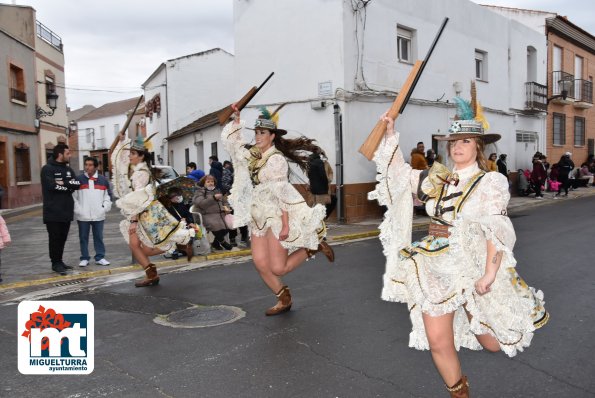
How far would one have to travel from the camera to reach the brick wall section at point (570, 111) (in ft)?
81.7

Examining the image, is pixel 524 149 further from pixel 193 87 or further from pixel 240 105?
pixel 240 105

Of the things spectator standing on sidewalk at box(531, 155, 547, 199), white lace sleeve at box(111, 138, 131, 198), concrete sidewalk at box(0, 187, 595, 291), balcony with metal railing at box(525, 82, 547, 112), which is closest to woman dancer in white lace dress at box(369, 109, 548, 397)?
white lace sleeve at box(111, 138, 131, 198)

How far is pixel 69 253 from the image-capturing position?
973 cm

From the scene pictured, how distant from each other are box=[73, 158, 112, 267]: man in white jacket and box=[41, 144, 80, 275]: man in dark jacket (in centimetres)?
34

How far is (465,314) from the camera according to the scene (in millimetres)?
3299

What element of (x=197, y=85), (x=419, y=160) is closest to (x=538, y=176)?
(x=419, y=160)

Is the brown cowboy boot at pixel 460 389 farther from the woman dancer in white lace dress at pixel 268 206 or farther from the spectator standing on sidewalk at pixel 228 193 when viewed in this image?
the spectator standing on sidewalk at pixel 228 193

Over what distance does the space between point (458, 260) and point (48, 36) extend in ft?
85.4

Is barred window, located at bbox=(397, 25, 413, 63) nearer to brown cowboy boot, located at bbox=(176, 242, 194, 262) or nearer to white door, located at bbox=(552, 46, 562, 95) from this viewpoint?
brown cowboy boot, located at bbox=(176, 242, 194, 262)

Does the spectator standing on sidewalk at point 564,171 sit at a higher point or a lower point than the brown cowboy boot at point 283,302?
higher

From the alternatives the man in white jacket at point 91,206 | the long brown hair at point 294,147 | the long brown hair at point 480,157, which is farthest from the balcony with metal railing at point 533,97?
the long brown hair at point 480,157

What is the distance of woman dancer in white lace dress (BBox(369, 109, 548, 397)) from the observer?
297 centimetres

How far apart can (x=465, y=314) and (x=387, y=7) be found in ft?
43.0

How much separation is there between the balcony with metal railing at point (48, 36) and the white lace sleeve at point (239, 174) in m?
21.2
